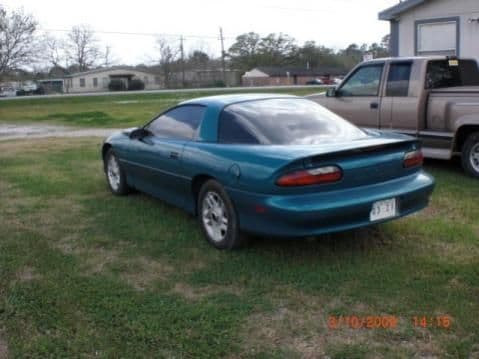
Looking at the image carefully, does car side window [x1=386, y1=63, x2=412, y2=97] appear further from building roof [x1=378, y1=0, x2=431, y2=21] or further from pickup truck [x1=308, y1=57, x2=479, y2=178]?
building roof [x1=378, y1=0, x2=431, y2=21]

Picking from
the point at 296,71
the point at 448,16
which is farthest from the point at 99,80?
the point at 448,16

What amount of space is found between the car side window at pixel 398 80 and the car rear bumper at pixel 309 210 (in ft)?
13.5

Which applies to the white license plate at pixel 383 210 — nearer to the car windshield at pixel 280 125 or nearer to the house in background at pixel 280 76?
the car windshield at pixel 280 125

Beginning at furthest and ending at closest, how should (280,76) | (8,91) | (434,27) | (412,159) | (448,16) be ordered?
(280,76)
(8,91)
(434,27)
(448,16)
(412,159)

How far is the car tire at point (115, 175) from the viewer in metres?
7.21

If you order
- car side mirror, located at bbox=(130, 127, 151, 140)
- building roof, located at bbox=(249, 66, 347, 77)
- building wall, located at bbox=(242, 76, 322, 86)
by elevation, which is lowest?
car side mirror, located at bbox=(130, 127, 151, 140)

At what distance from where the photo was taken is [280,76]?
266ft

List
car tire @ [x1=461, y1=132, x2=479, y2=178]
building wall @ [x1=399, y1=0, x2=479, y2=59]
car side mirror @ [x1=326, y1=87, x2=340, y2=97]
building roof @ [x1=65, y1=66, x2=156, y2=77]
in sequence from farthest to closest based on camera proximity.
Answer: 1. building roof @ [x1=65, y1=66, x2=156, y2=77]
2. building wall @ [x1=399, y1=0, x2=479, y2=59]
3. car side mirror @ [x1=326, y1=87, x2=340, y2=97]
4. car tire @ [x1=461, y1=132, x2=479, y2=178]

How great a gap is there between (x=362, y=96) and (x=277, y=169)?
5121 millimetres

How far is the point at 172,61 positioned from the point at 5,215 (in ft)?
253

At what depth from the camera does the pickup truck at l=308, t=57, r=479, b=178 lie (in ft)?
25.5

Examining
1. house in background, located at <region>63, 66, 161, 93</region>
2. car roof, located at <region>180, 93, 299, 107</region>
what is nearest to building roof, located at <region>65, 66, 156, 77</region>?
house in background, located at <region>63, 66, 161, 93</region>

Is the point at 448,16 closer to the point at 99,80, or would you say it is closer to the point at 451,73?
the point at 451,73

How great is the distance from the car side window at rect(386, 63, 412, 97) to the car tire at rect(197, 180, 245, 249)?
14.7 ft
